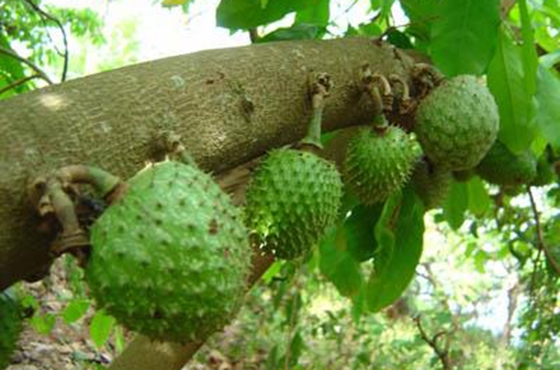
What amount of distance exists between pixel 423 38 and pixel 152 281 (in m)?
1.60

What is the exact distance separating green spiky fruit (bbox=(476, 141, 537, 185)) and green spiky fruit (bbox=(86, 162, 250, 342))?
1493mm

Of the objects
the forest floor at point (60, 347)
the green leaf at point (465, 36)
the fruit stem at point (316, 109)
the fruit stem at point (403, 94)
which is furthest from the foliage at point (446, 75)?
the forest floor at point (60, 347)

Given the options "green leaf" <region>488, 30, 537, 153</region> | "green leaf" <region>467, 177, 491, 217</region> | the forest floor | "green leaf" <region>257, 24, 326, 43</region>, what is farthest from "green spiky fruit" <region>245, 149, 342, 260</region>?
the forest floor

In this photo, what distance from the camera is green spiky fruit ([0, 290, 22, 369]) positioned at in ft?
4.73

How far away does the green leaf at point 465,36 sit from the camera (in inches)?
75.4

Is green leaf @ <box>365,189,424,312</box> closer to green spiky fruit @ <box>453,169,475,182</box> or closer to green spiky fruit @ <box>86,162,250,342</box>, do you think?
green spiky fruit @ <box>453,169,475,182</box>

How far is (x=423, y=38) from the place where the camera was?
7.77 feet

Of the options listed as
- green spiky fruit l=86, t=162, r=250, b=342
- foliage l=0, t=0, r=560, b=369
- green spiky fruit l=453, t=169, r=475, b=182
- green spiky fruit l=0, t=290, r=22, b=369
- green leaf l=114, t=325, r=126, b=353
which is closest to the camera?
green spiky fruit l=86, t=162, r=250, b=342

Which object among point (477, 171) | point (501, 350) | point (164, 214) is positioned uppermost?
point (164, 214)

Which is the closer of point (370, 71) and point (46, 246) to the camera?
point (46, 246)

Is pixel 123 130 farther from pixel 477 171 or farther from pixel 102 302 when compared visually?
pixel 477 171

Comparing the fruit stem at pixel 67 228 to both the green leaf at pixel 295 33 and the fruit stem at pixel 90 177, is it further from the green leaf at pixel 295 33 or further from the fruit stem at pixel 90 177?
the green leaf at pixel 295 33

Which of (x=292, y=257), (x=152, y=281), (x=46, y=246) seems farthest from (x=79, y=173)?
(x=292, y=257)

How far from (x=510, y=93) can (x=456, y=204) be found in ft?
2.97
